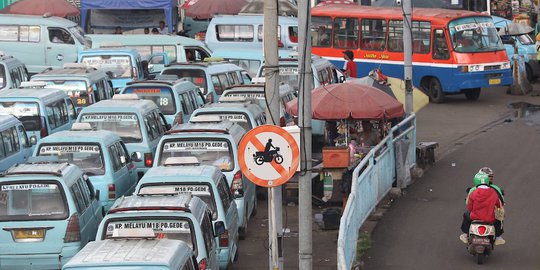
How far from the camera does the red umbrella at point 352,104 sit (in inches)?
843

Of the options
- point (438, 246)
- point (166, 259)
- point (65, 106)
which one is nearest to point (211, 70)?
point (65, 106)

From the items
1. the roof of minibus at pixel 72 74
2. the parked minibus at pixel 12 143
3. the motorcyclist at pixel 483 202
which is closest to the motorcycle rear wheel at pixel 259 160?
the motorcyclist at pixel 483 202

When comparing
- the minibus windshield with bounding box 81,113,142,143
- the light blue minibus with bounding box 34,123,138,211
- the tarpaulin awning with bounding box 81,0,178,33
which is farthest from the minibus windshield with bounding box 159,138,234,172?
the tarpaulin awning with bounding box 81,0,178,33

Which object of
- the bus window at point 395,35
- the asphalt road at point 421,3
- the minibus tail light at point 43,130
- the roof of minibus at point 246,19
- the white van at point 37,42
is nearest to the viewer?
the minibus tail light at point 43,130

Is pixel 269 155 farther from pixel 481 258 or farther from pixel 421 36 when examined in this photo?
pixel 421 36

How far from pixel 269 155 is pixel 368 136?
10.6 meters

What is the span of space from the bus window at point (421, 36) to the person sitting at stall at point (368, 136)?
602 inches

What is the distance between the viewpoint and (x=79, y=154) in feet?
61.2

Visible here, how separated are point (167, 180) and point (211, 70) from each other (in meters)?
13.9

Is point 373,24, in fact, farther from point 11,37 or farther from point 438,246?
point 438,246

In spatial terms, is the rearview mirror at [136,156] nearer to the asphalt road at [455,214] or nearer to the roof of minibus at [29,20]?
the asphalt road at [455,214]

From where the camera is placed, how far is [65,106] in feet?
80.7

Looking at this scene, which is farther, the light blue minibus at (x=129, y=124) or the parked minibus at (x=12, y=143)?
the light blue minibus at (x=129, y=124)

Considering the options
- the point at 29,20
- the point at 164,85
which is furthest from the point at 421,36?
the point at 164,85
